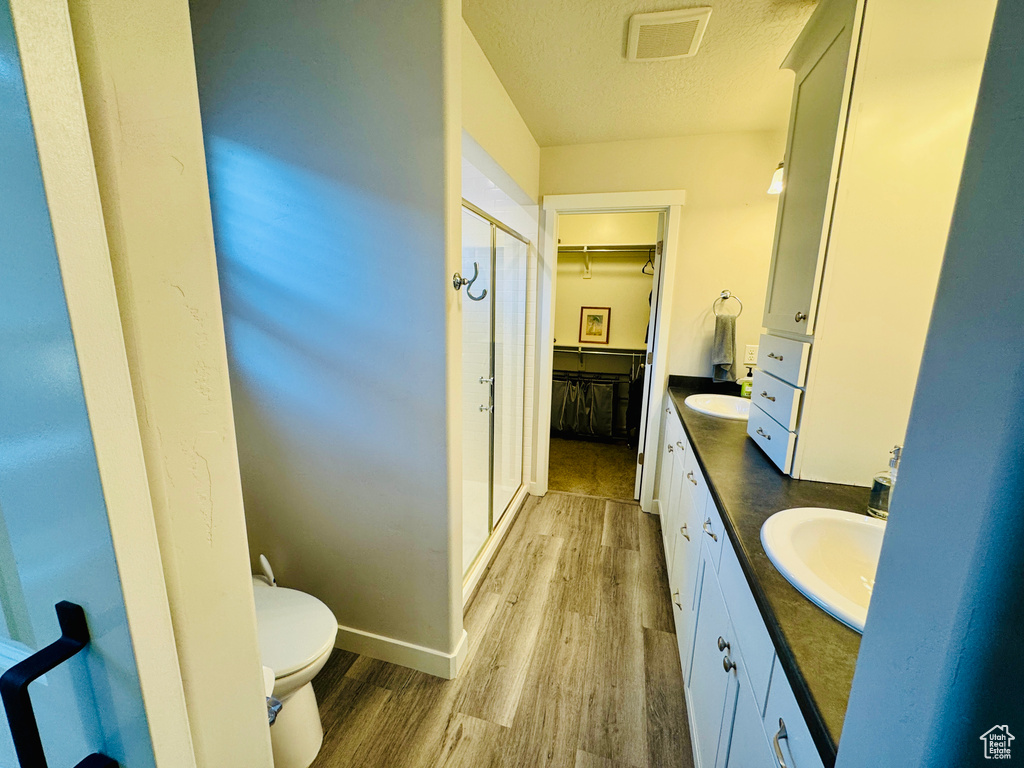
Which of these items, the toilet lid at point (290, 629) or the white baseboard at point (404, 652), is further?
the white baseboard at point (404, 652)

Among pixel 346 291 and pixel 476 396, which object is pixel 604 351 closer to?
pixel 476 396

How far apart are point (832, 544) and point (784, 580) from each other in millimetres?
319

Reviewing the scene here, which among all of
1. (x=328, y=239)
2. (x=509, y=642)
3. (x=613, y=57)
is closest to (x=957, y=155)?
(x=613, y=57)

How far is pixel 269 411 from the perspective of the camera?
1541 millimetres

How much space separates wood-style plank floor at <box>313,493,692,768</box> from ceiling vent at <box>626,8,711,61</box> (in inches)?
98.1

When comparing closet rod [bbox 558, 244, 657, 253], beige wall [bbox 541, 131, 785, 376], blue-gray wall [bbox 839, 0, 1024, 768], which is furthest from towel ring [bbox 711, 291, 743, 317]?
blue-gray wall [bbox 839, 0, 1024, 768]

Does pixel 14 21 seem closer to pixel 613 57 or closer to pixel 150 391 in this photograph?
pixel 150 391

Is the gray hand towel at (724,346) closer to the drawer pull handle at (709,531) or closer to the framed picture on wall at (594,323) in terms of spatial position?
the drawer pull handle at (709,531)

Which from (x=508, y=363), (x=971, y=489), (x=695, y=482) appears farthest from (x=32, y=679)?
(x=508, y=363)

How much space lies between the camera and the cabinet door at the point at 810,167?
1139 millimetres

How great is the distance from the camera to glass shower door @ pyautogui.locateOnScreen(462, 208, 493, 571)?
7.15ft

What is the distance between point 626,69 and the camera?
1805 millimetres

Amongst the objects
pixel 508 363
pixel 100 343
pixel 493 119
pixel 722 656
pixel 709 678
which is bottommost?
pixel 709 678

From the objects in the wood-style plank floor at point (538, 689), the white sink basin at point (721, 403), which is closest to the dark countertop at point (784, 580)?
the white sink basin at point (721, 403)
